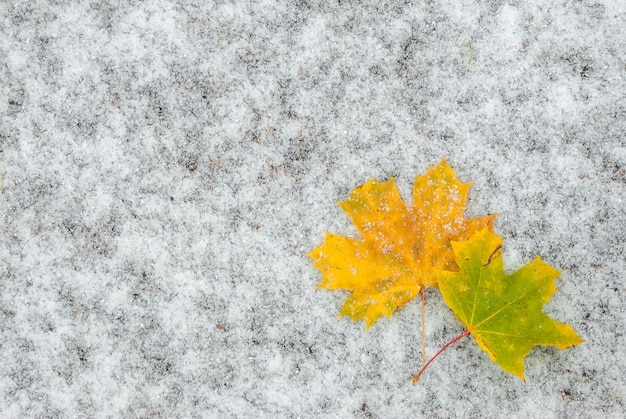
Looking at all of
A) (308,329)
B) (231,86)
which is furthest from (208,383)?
(231,86)

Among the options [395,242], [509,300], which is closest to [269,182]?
[395,242]

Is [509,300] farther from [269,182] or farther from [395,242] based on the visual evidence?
[269,182]

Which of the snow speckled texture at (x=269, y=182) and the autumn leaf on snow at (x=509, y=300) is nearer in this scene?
the autumn leaf on snow at (x=509, y=300)

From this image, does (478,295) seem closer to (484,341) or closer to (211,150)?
(484,341)

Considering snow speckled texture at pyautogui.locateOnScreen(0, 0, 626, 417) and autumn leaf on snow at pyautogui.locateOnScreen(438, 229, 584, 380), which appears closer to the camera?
autumn leaf on snow at pyautogui.locateOnScreen(438, 229, 584, 380)
